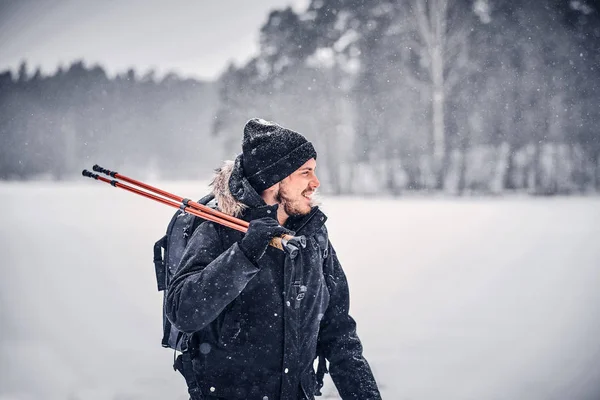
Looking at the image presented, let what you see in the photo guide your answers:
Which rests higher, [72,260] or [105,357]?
[72,260]

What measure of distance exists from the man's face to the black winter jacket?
0.05m

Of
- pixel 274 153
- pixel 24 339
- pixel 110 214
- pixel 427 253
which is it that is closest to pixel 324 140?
pixel 110 214

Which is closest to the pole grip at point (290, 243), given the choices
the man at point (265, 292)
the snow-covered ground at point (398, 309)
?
the man at point (265, 292)

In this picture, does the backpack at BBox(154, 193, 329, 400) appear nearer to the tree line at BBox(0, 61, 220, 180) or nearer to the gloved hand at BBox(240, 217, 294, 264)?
the gloved hand at BBox(240, 217, 294, 264)

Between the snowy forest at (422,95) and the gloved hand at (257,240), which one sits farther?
the snowy forest at (422,95)

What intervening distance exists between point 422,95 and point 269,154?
57.5 feet

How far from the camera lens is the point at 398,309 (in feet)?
17.0

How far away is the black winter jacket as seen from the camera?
1369mm

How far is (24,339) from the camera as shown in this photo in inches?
176

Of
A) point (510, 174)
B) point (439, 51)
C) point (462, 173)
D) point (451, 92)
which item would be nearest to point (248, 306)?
point (462, 173)

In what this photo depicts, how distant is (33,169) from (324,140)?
13.8 meters

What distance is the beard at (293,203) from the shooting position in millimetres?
1734

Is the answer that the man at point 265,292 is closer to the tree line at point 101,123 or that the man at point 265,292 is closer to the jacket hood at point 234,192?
the jacket hood at point 234,192

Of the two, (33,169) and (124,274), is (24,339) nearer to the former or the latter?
(124,274)
